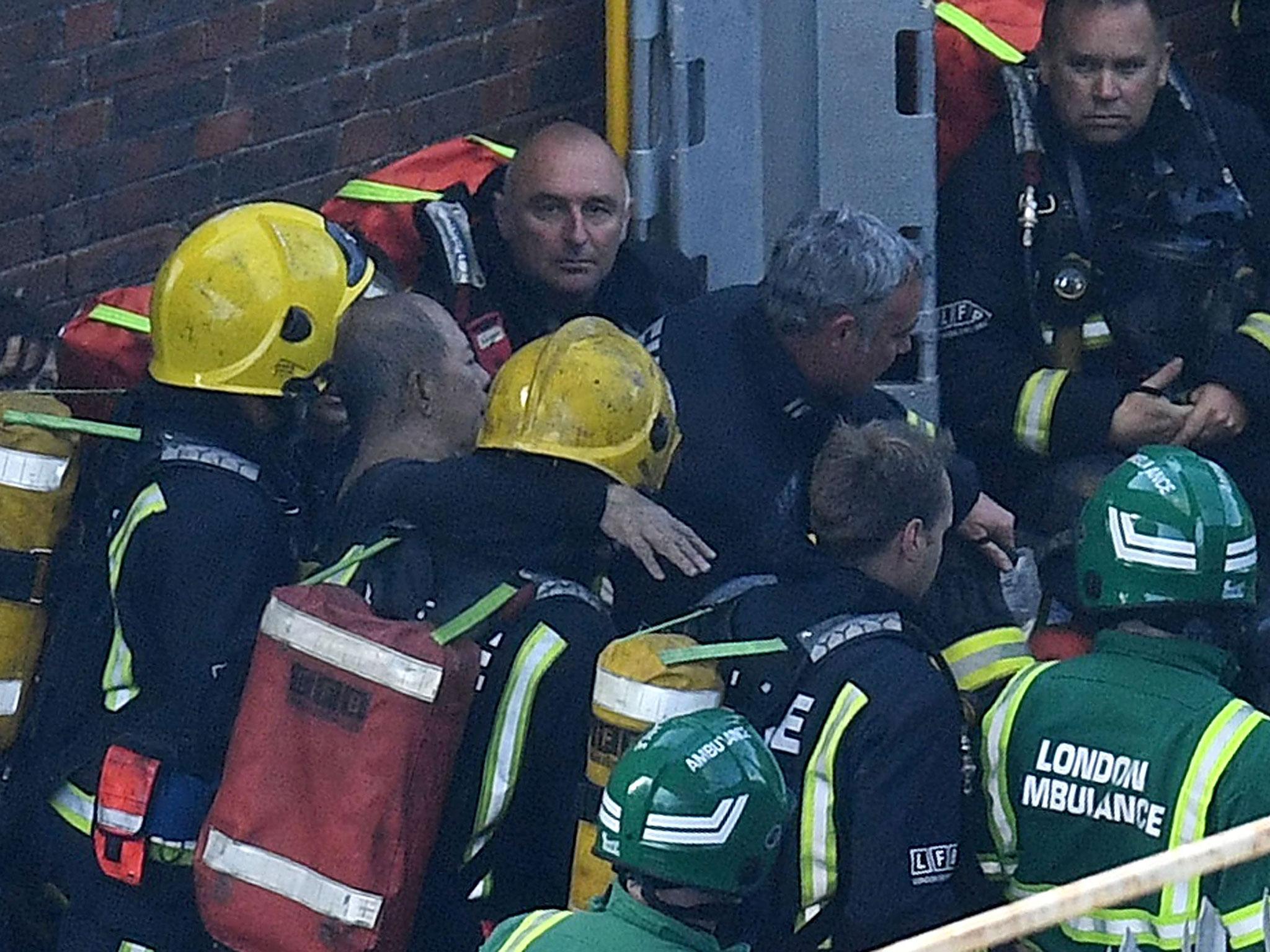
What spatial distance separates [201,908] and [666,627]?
2.74ft

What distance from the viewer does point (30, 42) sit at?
5.25 metres

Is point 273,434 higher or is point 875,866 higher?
point 273,434

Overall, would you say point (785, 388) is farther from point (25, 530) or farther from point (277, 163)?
point (277, 163)

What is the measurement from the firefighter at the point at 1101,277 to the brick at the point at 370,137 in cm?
130

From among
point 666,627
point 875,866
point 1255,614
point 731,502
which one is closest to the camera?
point 875,866

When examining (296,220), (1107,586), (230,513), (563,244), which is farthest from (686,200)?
(1107,586)

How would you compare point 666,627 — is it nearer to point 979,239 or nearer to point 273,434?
point 273,434

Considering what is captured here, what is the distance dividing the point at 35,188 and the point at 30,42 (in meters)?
0.29

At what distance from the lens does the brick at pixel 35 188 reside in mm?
5266

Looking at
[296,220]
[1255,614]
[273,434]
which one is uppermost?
[296,220]

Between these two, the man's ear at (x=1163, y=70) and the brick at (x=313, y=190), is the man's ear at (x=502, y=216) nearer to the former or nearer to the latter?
the brick at (x=313, y=190)

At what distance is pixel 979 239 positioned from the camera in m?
5.18

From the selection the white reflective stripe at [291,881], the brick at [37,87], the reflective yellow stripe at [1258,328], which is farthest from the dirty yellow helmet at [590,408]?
the brick at [37,87]

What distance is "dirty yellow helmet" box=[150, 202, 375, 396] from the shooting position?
4.36m
